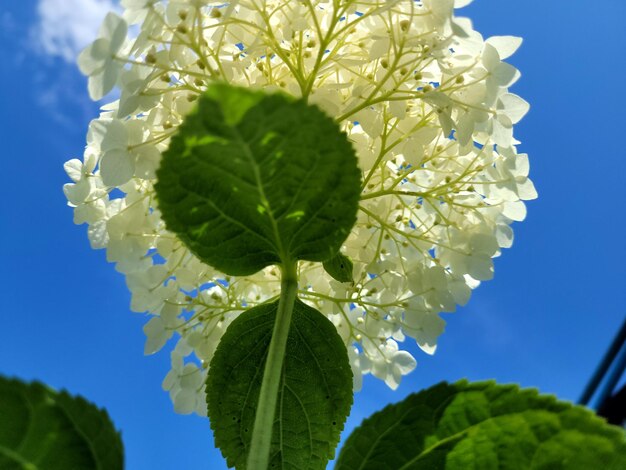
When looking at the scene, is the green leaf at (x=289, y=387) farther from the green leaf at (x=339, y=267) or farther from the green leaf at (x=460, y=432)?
the green leaf at (x=460, y=432)

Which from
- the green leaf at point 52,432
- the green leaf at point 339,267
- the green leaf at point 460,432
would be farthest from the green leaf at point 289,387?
the green leaf at point 52,432

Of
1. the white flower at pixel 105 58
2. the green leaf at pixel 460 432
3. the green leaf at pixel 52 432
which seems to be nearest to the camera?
the green leaf at pixel 52 432

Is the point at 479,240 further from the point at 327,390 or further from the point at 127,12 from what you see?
the point at 127,12

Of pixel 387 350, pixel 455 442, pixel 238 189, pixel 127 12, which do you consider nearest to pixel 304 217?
pixel 238 189

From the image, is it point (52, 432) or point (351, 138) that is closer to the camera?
point (52, 432)

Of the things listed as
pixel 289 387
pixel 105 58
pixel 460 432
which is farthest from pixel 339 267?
pixel 105 58

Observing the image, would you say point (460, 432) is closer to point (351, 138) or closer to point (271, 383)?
point (271, 383)
